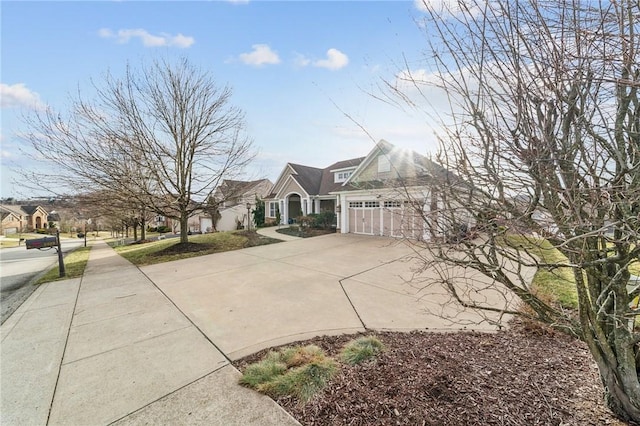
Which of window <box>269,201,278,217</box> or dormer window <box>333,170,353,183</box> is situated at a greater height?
dormer window <box>333,170,353,183</box>

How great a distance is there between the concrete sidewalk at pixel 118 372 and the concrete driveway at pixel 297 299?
469 mm

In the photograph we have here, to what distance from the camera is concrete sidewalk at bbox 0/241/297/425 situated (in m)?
2.47

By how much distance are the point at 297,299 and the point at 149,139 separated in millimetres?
10682

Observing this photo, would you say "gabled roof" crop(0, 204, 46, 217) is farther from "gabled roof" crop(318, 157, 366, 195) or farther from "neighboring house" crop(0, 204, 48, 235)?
"gabled roof" crop(318, 157, 366, 195)

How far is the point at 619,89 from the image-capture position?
1.77 m

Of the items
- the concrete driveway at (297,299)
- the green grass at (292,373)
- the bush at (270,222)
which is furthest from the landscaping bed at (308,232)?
the green grass at (292,373)

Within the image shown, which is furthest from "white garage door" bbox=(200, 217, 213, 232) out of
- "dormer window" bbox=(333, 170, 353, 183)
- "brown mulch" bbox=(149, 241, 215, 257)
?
"brown mulch" bbox=(149, 241, 215, 257)

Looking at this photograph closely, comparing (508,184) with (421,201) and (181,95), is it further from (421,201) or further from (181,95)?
(181,95)

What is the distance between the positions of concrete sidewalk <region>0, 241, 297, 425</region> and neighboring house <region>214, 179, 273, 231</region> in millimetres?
8924

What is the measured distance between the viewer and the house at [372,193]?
7.96 feet

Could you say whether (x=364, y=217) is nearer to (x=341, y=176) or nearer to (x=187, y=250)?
(x=341, y=176)

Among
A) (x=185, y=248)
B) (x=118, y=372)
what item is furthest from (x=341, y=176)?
(x=118, y=372)

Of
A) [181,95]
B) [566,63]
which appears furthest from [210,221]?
[566,63]

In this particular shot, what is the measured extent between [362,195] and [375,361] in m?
14.1
